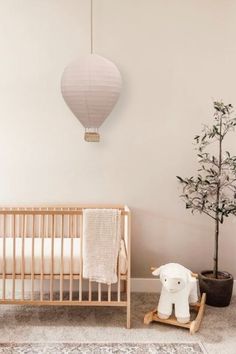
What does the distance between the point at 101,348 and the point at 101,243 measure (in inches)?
24.6

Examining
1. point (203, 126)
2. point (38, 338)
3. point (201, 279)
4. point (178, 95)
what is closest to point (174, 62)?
point (178, 95)

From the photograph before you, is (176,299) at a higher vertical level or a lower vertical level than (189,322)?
higher

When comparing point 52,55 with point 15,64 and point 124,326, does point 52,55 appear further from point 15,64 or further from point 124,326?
point 124,326

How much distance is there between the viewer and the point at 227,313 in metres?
3.12

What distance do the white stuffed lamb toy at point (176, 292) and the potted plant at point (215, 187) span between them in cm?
37

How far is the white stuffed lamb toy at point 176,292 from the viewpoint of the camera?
2.83 metres

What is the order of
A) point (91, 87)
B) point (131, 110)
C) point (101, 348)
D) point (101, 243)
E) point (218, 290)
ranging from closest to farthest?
point (101, 348), point (101, 243), point (91, 87), point (218, 290), point (131, 110)

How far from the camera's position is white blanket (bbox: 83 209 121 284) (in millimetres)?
2789

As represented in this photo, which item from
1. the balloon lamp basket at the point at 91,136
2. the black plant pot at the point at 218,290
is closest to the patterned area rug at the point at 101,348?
the black plant pot at the point at 218,290

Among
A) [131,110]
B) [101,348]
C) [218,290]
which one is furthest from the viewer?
[131,110]

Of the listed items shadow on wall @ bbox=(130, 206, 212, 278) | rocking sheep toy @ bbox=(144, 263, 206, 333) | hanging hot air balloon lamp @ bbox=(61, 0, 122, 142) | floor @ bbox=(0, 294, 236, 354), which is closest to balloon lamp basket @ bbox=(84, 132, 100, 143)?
hanging hot air balloon lamp @ bbox=(61, 0, 122, 142)

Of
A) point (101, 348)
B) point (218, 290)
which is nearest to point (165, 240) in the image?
point (218, 290)

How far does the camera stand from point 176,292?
288 centimetres

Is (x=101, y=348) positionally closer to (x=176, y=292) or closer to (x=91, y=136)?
(x=176, y=292)
